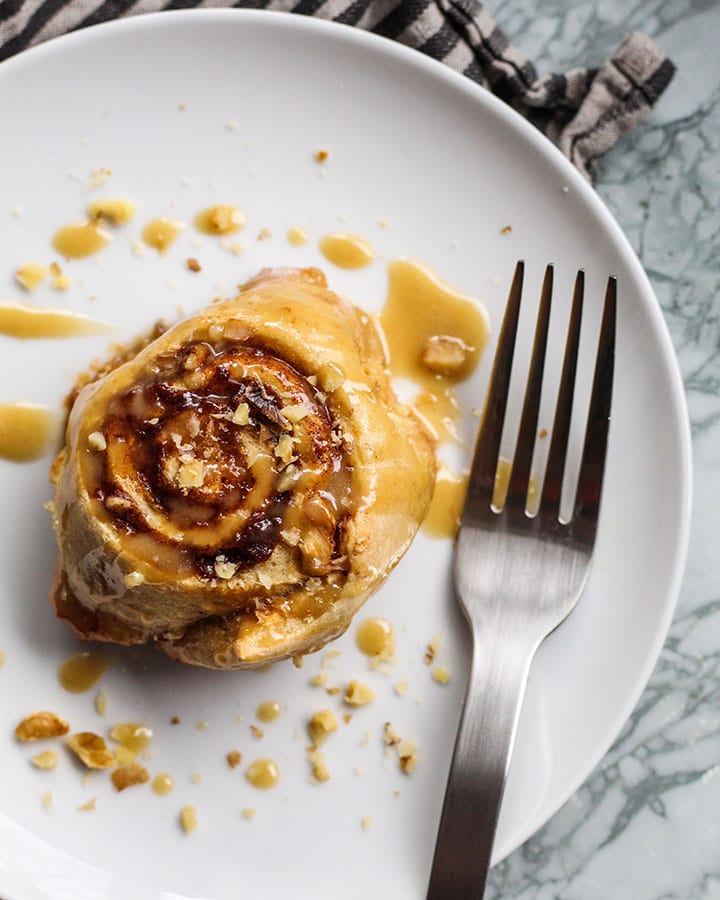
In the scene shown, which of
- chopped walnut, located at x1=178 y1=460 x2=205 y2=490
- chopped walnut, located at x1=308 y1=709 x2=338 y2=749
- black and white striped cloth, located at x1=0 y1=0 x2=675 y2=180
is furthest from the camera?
black and white striped cloth, located at x1=0 y1=0 x2=675 y2=180

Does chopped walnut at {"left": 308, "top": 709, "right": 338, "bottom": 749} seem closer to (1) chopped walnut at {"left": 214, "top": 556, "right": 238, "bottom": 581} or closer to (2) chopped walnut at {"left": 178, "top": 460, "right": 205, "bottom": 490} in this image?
(1) chopped walnut at {"left": 214, "top": 556, "right": 238, "bottom": 581}

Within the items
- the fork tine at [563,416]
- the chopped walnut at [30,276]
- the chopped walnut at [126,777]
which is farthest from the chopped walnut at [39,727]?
the fork tine at [563,416]

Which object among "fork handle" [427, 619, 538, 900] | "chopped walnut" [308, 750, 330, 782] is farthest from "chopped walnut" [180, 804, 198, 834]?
"fork handle" [427, 619, 538, 900]

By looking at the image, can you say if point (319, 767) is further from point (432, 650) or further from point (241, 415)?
point (241, 415)

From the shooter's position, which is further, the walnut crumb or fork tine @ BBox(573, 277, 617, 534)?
fork tine @ BBox(573, 277, 617, 534)

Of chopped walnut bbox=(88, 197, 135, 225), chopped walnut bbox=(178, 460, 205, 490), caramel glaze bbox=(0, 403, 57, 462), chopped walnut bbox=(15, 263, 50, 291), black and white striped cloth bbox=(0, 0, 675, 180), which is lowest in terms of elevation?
caramel glaze bbox=(0, 403, 57, 462)

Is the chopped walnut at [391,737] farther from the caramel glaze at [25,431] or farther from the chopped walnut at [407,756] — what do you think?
the caramel glaze at [25,431]
